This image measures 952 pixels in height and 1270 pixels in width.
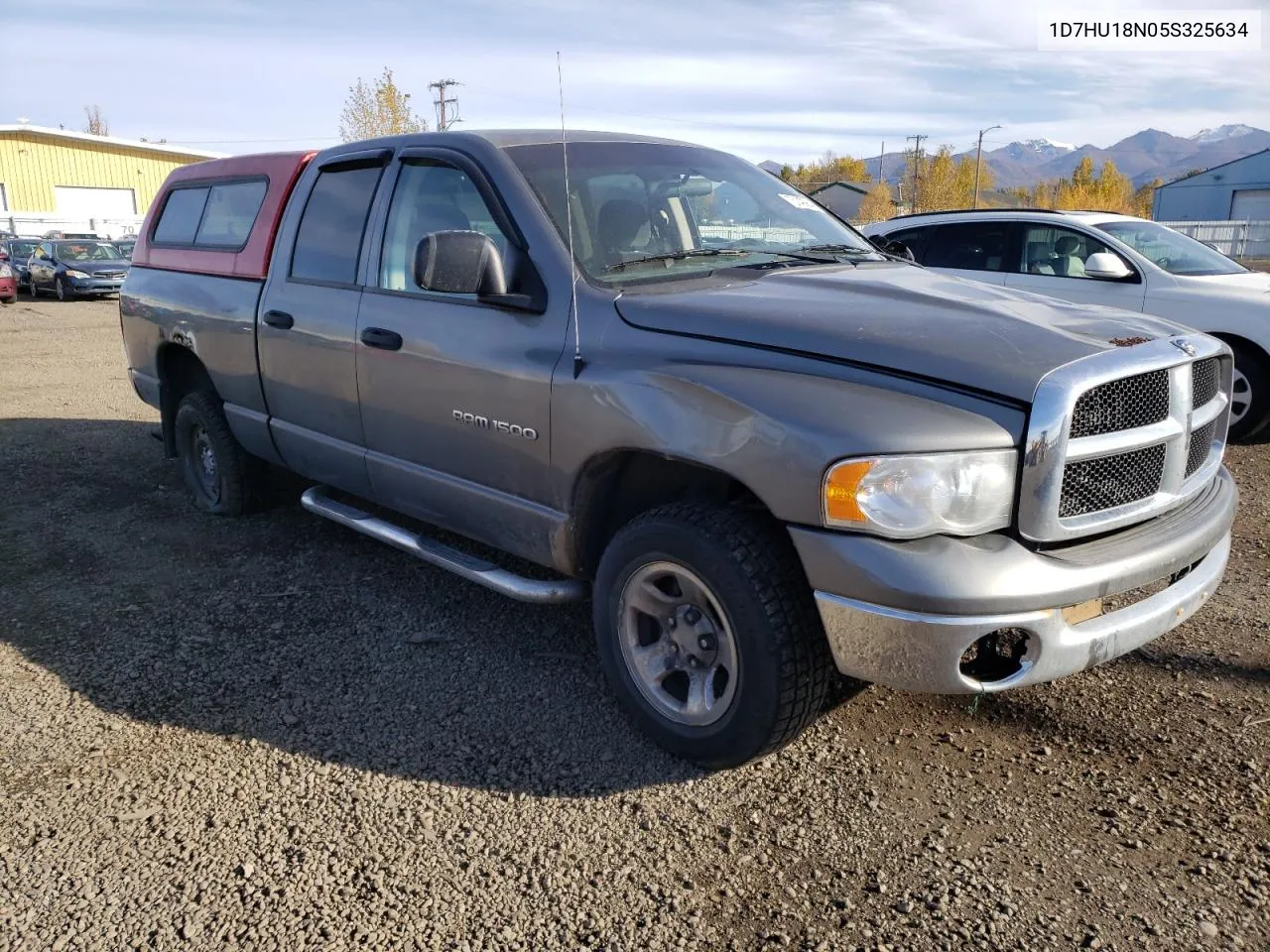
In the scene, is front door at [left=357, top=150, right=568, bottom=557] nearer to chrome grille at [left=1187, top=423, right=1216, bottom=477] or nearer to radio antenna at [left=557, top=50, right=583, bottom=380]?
radio antenna at [left=557, top=50, right=583, bottom=380]

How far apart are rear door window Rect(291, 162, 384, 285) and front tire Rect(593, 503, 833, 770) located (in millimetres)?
1917

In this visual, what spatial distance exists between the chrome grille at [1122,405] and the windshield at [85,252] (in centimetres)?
2532

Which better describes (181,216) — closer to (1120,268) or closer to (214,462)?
(214,462)

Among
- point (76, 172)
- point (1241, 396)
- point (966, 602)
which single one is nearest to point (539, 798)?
point (966, 602)

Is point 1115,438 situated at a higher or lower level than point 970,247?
lower

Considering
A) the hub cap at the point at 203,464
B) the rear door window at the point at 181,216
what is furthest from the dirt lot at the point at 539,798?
the rear door window at the point at 181,216

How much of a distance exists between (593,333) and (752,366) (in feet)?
1.99

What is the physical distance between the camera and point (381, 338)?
12.4 feet

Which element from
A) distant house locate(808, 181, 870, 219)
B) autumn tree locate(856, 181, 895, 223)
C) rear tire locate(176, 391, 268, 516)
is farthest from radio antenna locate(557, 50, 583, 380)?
distant house locate(808, 181, 870, 219)

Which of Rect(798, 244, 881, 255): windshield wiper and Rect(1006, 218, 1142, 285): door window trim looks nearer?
Rect(798, 244, 881, 255): windshield wiper

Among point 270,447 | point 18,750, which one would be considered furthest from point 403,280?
point 18,750

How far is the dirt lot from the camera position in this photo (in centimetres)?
236

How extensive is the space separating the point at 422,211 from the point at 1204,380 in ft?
9.25

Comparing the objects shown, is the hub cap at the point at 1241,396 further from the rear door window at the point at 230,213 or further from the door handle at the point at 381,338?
the rear door window at the point at 230,213
